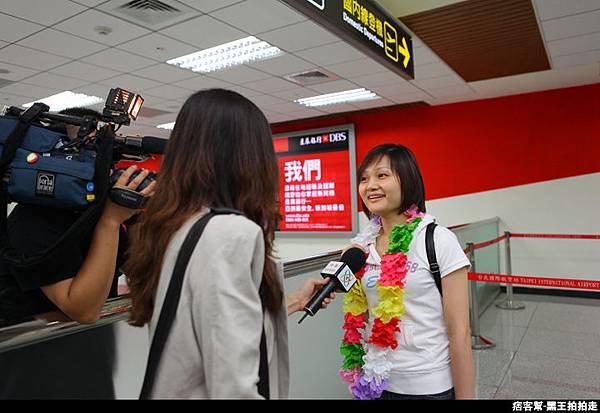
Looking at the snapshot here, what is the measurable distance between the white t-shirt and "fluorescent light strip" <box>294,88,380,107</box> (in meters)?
4.79

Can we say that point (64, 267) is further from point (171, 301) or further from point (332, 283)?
point (332, 283)

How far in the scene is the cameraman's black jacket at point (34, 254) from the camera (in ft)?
2.75

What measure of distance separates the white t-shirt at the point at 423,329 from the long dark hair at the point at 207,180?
632mm

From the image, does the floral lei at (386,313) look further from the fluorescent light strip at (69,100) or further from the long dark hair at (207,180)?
the fluorescent light strip at (69,100)

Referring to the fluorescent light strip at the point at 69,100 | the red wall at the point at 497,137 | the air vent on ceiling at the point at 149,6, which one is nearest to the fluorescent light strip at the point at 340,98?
the red wall at the point at 497,137

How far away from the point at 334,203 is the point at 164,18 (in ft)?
15.8

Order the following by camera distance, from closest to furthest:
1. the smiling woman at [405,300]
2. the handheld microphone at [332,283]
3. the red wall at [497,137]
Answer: the handheld microphone at [332,283], the smiling woman at [405,300], the red wall at [497,137]

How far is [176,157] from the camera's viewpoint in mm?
806

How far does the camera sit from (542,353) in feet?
11.9

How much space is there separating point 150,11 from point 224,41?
0.78 metres

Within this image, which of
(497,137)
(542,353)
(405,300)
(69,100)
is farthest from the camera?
(497,137)

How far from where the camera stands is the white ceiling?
3375mm

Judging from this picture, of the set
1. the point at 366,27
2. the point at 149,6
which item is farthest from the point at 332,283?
the point at 149,6

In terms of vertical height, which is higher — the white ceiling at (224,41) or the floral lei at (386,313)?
the white ceiling at (224,41)
